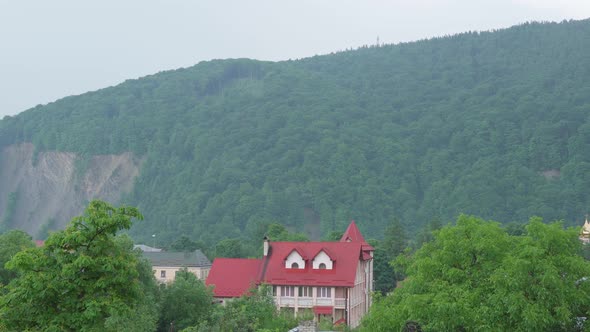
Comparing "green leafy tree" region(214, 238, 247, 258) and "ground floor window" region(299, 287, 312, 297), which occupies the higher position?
"green leafy tree" region(214, 238, 247, 258)

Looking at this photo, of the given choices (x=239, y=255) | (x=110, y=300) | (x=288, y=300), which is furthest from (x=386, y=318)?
(x=239, y=255)

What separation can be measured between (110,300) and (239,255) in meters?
109

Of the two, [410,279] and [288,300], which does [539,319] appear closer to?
[410,279]

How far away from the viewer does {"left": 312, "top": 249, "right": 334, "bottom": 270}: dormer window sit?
2648 inches

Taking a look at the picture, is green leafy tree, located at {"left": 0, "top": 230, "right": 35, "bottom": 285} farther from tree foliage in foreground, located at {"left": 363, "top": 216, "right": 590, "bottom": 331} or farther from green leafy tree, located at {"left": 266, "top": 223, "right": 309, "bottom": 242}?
green leafy tree, located at {"left": 266, "top": 223, "right": 309, "bottom": 242}

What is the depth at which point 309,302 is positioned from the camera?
6619 cm

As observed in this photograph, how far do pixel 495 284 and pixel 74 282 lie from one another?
53.0 feet

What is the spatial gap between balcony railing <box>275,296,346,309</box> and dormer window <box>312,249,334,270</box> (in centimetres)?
251

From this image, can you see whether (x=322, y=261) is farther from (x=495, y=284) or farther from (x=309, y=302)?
(x=495, y=284)

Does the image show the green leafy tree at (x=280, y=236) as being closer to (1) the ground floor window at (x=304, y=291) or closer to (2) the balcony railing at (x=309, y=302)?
(2) the balcony railing at (x=309, y=302)

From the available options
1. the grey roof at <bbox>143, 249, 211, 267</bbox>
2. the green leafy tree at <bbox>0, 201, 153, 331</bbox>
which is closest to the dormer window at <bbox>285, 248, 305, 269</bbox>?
the grey roof at <bbox>143, 249, 211, 267</bbox>

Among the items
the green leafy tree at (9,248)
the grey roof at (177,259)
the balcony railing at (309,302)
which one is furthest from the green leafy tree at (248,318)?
the grey roof at (177,259)

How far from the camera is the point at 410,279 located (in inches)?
1508

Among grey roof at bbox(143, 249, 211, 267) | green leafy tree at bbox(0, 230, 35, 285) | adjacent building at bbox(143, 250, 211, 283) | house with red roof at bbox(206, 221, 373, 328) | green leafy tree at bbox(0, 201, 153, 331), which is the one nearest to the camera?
green leafy tree at bbox(0, 201, 153, 331)
